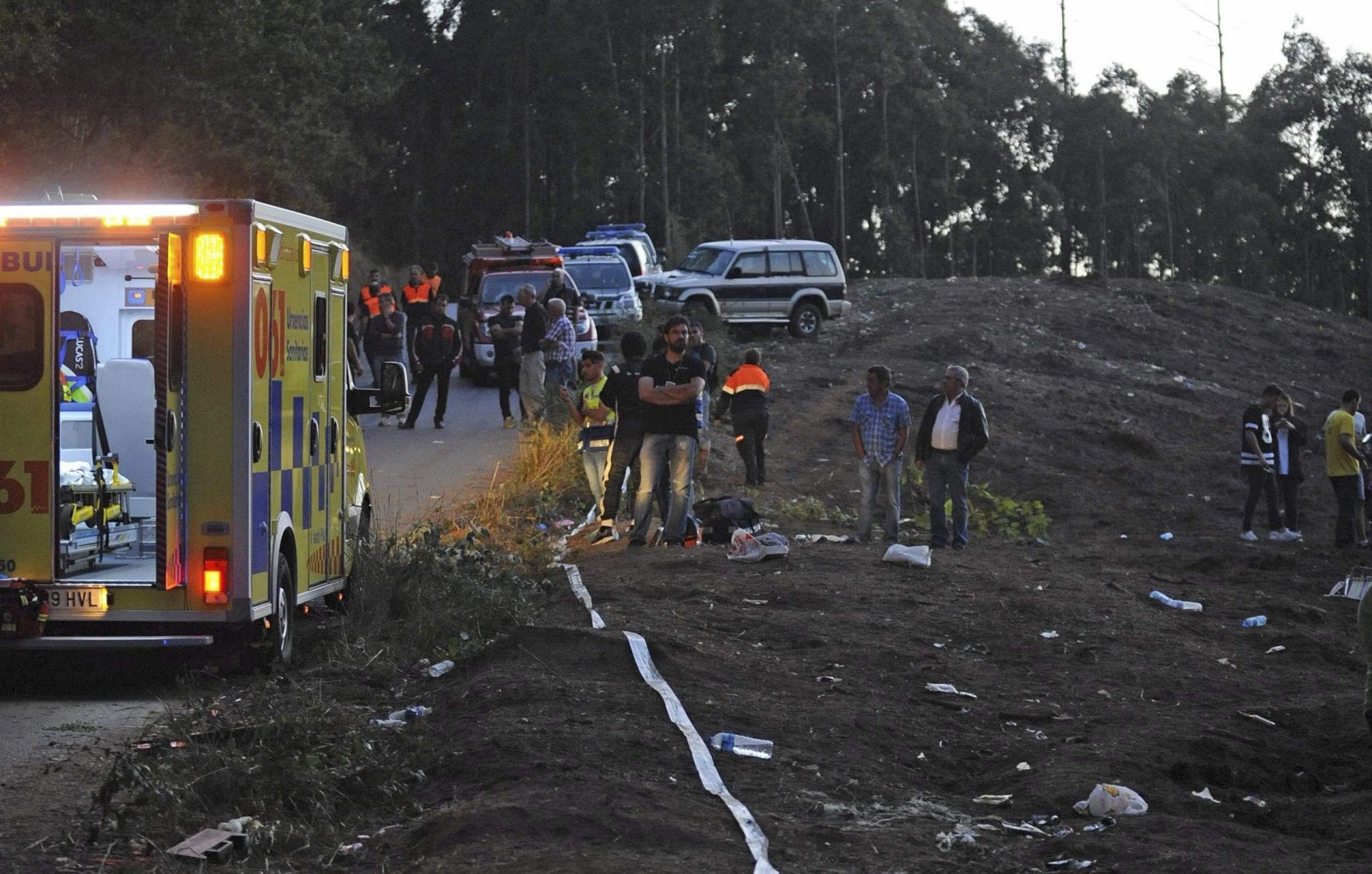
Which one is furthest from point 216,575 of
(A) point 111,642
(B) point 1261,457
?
(B) point 1261,457

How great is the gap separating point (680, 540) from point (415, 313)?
1040cm

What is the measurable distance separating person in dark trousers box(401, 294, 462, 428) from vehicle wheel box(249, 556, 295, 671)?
1237 cm

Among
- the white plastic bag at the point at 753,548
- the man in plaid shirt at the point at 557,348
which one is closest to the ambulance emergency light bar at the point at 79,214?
the white plastic bag at the point at 753,548

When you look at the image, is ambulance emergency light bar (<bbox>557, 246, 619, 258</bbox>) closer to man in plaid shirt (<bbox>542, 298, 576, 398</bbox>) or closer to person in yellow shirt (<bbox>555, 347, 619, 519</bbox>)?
man in plaid shirt (<bbox>542, 298, 576, 398</bbox>)

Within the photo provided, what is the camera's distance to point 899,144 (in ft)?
261

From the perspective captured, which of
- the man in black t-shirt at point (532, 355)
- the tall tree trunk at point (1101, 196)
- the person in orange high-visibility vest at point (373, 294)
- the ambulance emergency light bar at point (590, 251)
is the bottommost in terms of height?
the man in black t-shirt at point (532, 355)

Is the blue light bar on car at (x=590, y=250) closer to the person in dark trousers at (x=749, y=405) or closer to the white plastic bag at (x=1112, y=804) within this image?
the person in dark trousers at (x=749, y=405)

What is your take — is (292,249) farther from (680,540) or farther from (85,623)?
(680,540)

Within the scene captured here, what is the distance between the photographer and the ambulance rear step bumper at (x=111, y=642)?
873cm

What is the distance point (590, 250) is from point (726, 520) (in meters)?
21.1

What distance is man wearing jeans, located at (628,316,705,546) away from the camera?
13219 mm

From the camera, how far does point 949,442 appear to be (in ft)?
51.4

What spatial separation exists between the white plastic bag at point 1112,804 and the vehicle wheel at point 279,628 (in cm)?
425

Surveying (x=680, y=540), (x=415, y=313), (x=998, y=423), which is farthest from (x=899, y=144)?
(x=680, y=540)
